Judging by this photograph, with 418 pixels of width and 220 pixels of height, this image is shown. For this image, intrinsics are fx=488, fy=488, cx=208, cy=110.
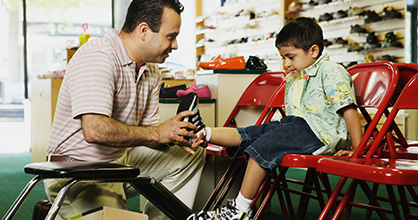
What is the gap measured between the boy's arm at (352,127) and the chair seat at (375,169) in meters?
0.23

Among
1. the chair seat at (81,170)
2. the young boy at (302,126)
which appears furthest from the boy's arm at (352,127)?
the chair seat at (81,170)

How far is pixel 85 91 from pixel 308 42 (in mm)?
1074

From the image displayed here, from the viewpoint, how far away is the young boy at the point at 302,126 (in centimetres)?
210

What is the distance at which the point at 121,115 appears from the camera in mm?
2121

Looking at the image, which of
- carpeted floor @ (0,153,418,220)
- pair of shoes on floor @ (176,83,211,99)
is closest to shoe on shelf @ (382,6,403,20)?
carpeted floor @ (0,153,418,220)

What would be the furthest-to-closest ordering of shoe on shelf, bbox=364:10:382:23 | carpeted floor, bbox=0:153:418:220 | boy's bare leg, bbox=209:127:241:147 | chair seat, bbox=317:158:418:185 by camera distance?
shoe on shelf, bbox=364:10:382:23
carpeted floor, bbox=0:153:418:220
boy's bare leg, bbox=209:127:241:147
chair seat, bbox=317:158:418:185

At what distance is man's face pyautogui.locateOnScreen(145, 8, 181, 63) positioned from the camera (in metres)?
2.11

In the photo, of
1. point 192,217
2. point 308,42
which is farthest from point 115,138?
point 308,42

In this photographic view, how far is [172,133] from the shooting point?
198 cm

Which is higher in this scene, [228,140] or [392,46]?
[392,46]

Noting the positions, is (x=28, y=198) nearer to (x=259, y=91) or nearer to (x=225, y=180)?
(x=225, y=180)

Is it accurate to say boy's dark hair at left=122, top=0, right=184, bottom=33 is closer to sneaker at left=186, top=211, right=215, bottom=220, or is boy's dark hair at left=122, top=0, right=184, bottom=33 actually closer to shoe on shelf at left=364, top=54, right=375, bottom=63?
sneaker at left=186, top=211, right=215, bottom=220

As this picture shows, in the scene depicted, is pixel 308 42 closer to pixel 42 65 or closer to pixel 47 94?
pixel 47 94

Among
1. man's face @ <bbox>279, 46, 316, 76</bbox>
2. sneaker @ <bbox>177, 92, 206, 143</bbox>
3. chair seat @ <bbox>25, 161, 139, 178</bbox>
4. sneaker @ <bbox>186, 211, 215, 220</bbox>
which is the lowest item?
sneaker @ <bbox>186, 211, 215, 220</bbox>
